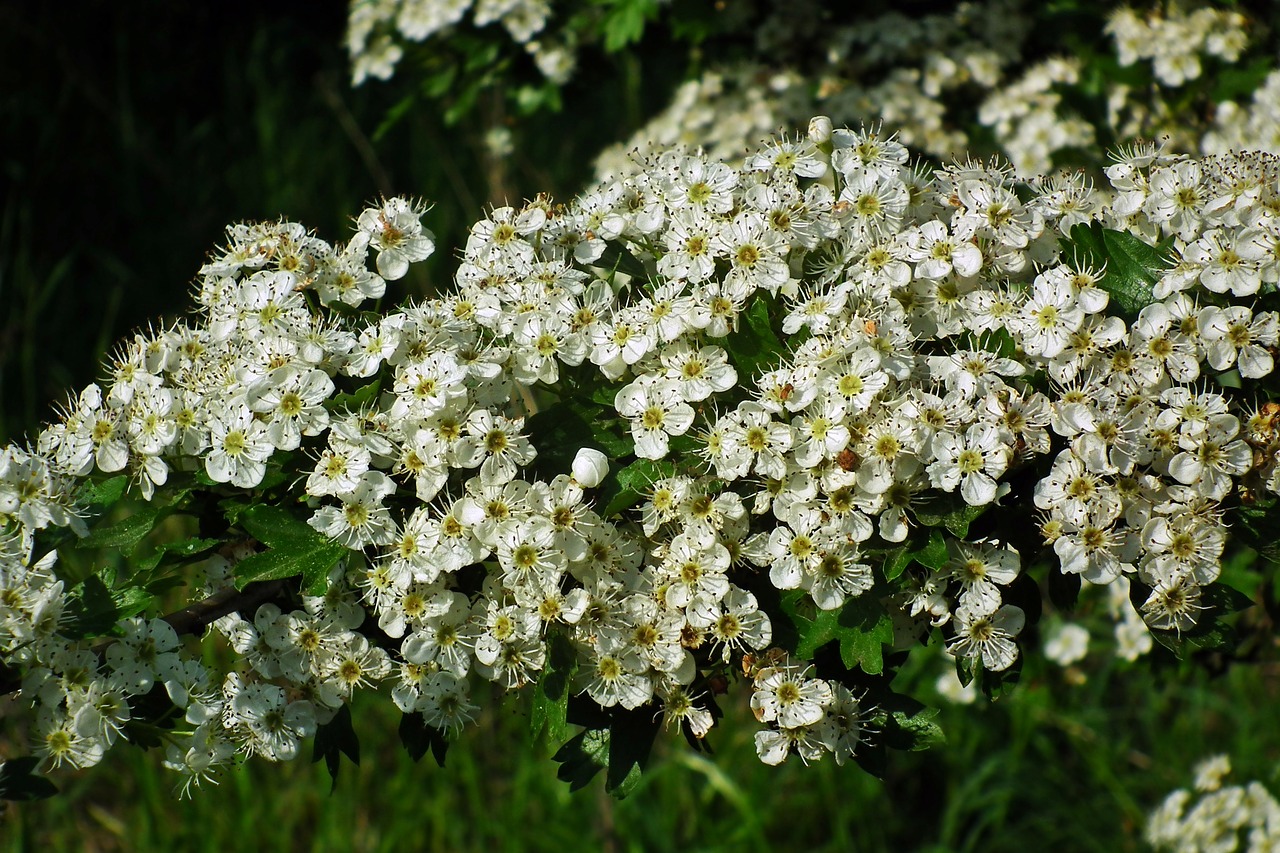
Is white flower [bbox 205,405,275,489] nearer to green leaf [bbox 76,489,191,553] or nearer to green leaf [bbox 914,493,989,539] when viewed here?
green leaf [bbox 76,489,191,553]

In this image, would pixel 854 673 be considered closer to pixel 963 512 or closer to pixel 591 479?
pixel 963 512

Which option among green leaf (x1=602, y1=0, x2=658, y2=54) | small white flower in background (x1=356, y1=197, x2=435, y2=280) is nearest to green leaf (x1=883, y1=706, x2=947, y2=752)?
small white flower in background (x1=356, y1=197, x2=435, y2=280)

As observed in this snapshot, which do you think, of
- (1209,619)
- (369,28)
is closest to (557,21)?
(369,28)

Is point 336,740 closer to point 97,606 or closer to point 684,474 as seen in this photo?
point 97,606

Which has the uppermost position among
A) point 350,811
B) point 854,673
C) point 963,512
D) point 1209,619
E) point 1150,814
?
point 963,512

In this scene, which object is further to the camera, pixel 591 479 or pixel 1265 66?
pixel 1265 66

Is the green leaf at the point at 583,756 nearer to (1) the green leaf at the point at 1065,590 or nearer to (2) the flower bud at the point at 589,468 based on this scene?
(2) the flower bud at the point at 589,468

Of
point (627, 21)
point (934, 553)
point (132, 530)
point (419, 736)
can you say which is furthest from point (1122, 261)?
point (627, 21)
